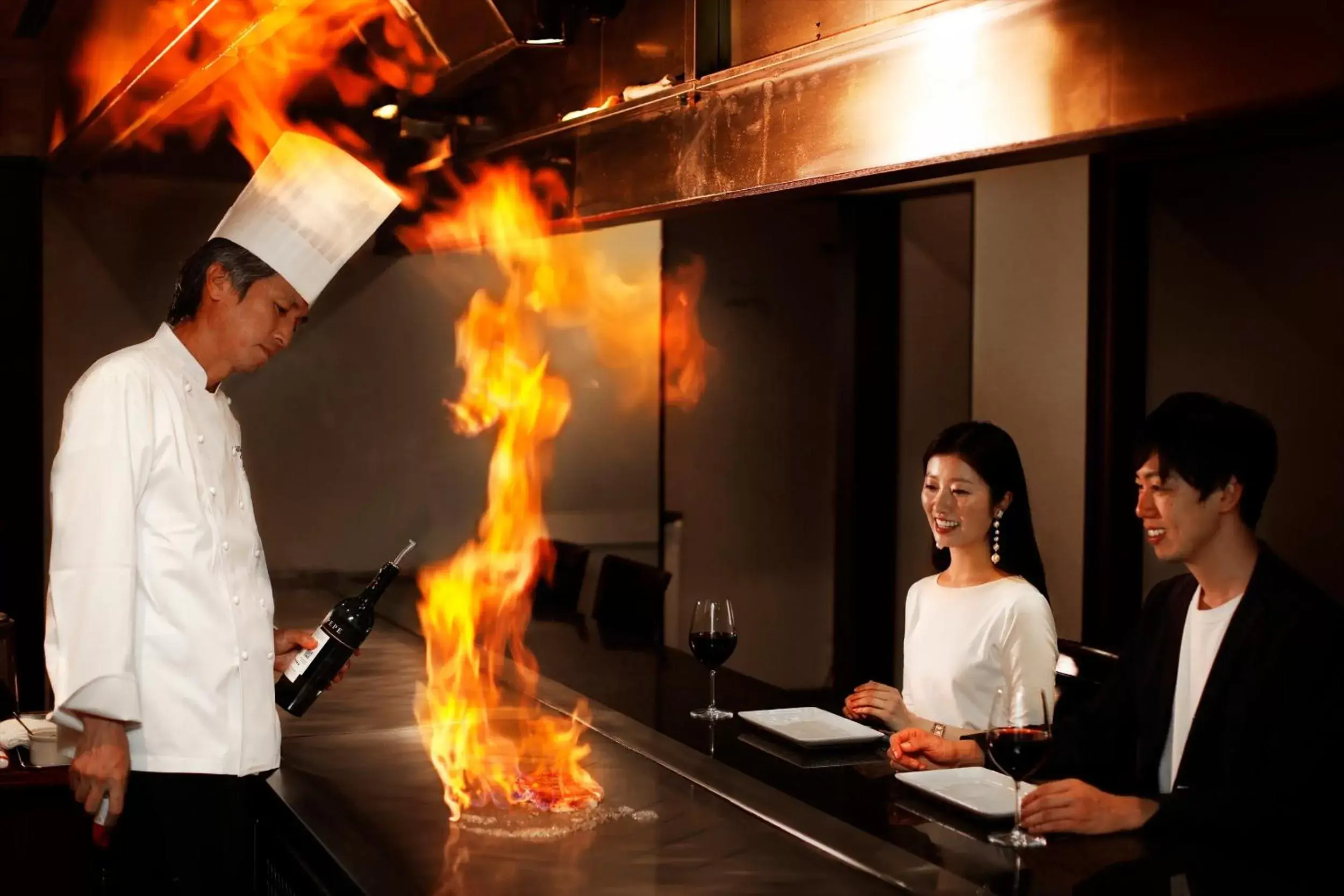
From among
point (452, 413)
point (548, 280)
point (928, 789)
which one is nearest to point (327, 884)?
point (928, 789)

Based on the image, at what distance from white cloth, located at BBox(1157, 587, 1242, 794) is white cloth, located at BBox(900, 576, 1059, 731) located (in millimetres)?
339

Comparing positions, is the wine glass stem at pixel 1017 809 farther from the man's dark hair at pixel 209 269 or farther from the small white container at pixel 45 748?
the small white container at pixel 45 748

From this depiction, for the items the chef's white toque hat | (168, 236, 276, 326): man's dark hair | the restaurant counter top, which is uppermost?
the chef's white toque hat

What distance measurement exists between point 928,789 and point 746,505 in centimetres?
448

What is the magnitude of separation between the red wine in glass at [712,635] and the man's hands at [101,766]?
962mm

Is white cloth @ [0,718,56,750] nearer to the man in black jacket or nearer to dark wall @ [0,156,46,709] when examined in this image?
the man in black jacket

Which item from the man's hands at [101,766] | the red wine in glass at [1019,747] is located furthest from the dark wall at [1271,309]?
the man's hands at [101,766]

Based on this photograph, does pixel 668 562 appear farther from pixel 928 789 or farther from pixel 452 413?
pixel 928 789

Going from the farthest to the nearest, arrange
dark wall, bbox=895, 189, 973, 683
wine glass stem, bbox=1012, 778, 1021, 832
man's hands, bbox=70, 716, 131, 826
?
dark wall, bbox=895, 189, 973, 683
man's hands, bbox=70, 716, 131, 826
wine glass stem, bbox=1012, 778, 1021, 832

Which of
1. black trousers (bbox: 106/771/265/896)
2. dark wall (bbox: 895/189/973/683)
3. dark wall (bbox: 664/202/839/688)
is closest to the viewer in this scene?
black trousers (bbox: 106/771/265/896)

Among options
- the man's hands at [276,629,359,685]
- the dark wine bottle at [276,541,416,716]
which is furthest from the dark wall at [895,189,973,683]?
the dark wine bottle at [276,541,416,716]

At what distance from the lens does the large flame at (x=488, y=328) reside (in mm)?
2227

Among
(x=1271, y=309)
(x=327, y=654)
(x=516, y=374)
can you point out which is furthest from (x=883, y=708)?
(x=516, y=374)

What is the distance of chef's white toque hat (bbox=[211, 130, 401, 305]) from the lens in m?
2.22
